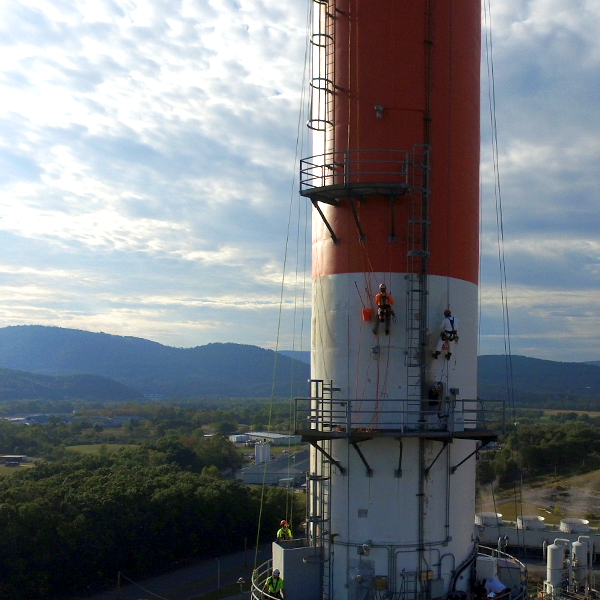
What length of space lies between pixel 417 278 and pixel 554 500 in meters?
65.4

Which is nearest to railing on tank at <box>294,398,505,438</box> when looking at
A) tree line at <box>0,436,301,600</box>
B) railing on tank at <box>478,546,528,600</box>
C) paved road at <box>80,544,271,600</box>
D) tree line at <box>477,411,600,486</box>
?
railing on tank at <box>478,546,528,600</box>

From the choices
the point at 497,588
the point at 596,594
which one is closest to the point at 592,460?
the point at 596,594

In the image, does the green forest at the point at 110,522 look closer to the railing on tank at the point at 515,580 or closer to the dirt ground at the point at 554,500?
the railing on tank at the point at 515,580

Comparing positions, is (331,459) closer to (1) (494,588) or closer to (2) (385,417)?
(2) (385,417)

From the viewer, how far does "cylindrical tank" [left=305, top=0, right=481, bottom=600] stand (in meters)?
13.7

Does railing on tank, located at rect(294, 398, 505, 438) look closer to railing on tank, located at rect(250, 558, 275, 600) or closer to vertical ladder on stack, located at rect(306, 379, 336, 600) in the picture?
vertical ladder on stack, located at rect(306, 379, 336, 600)

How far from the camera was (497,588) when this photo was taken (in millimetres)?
14266

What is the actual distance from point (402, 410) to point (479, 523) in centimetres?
3467

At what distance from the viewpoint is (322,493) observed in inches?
559

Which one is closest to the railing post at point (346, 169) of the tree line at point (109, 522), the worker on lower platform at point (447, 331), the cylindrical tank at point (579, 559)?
the worker on lower platform at point (447, 331)

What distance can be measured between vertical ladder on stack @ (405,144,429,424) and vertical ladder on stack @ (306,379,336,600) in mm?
1808

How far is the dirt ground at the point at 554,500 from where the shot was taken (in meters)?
64.4

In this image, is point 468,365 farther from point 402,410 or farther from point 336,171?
point 336,171

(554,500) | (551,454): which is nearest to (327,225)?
(554,500)
